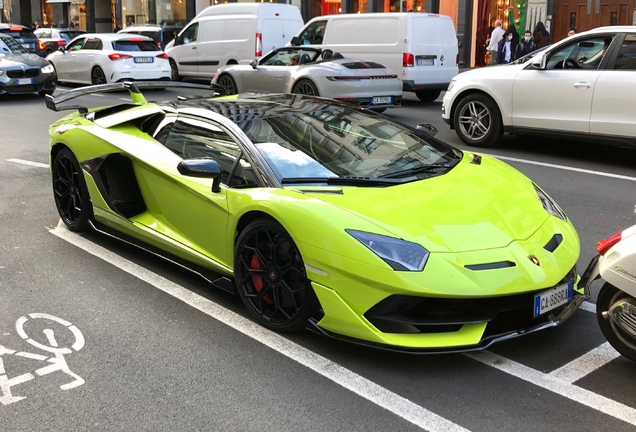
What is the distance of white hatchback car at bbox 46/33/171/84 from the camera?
19.2 m

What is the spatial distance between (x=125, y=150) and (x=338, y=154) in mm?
1729

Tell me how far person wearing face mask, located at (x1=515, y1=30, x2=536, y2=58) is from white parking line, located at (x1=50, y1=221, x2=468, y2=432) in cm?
1829

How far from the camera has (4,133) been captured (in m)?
12.6

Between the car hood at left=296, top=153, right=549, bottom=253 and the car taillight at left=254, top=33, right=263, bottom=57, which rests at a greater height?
the car taillight at left=254, top=33, right=263, bottom=57

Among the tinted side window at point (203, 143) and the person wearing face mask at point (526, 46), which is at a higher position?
the person wearing face mask at point (526, 46)

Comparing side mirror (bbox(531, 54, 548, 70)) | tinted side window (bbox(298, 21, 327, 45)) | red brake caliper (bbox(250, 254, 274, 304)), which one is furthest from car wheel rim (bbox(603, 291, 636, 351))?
tinted side window (bbox(298, 21, 327, 45))

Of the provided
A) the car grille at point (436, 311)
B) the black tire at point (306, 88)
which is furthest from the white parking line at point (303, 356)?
the black tire at point (306, 88)

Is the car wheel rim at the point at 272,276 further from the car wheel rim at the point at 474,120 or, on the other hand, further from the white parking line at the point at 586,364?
the car wheel rim at the point at 474,120

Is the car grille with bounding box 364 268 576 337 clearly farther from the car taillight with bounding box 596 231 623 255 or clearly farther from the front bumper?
the front bumper

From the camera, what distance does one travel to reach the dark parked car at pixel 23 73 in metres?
17.3

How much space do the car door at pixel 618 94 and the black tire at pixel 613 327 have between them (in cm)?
580

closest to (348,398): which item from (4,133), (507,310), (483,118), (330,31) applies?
(507,310)

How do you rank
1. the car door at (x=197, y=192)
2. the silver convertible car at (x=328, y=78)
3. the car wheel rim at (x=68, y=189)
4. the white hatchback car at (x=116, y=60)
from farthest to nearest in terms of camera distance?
the white hatchback car at (x=116, y=60) → the silver convertible car at (x=328, y=78) → the car wheel rim at (x=68, y=189) → the car door at (x=197, y=192)

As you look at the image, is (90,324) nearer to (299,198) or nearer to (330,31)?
(299,198)
